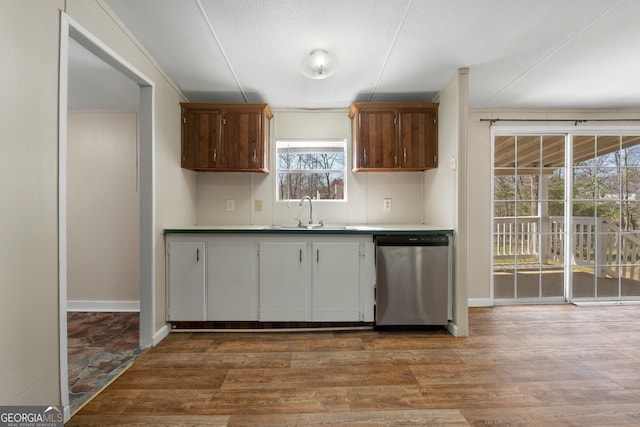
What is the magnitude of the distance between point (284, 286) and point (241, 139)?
1.61 metres

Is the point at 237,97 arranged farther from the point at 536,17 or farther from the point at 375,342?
the point at 375,342

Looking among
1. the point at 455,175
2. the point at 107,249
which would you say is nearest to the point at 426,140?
the point at 455,175

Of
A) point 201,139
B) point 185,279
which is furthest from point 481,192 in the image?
point 185,279

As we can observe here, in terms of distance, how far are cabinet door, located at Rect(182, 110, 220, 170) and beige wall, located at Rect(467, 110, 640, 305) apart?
2.94m

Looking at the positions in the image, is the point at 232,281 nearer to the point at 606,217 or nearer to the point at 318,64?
the point at 318,64

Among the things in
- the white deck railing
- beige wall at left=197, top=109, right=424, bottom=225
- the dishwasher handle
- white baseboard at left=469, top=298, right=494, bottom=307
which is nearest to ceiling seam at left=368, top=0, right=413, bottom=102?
beige wall at left=197, top=109, right=424, bottom=225

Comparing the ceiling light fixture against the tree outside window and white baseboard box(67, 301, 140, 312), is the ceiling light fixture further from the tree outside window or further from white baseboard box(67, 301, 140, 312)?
white baseboard box(67, 301, 140, 312)

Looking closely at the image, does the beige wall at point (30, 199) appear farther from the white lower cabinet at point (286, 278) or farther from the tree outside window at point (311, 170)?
the tree outside window at point (311, 170)

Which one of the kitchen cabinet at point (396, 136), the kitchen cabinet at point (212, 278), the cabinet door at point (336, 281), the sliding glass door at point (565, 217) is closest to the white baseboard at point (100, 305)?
the kitchen cabinet at point (212, 278)

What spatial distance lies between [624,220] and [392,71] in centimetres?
356

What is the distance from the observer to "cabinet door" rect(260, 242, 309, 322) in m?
2.71

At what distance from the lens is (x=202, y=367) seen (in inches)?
83.4

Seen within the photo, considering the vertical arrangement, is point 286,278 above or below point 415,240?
below

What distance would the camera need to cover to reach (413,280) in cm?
268
